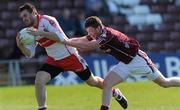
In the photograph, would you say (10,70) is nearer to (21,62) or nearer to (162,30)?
(21,62)

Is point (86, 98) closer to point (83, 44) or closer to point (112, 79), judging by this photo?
point (112, 79)

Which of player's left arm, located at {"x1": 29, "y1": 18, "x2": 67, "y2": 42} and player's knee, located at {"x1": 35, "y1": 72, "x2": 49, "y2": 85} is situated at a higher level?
player's left arm, located at {"x1": 29, "y1": 18, "x2": 67, "y2": 42}

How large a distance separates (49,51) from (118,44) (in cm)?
164

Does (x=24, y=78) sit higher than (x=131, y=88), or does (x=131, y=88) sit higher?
(x=131, y=88)

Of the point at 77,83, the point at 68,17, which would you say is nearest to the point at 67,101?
the point at 77,83

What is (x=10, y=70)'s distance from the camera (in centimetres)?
2772

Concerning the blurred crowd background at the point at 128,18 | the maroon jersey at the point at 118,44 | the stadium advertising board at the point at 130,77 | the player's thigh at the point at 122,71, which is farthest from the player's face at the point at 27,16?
the blurred crowd background at the point at 128,18

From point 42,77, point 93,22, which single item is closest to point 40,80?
point 42,77

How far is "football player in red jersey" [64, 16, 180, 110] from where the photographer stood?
1412cm

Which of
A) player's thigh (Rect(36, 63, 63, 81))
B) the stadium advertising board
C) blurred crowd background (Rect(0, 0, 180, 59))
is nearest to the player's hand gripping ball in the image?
player's thigh (Rect(36, 63, 63, 81))

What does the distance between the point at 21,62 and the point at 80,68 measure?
41.8 feet

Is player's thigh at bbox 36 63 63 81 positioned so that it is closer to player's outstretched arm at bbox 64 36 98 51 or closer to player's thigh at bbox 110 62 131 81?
player's outstretched arm at bbox 64 36 98 51

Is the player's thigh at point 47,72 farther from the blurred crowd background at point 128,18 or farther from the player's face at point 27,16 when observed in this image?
the blurred crowd background at point 128,18

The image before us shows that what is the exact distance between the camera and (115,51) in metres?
14.4
